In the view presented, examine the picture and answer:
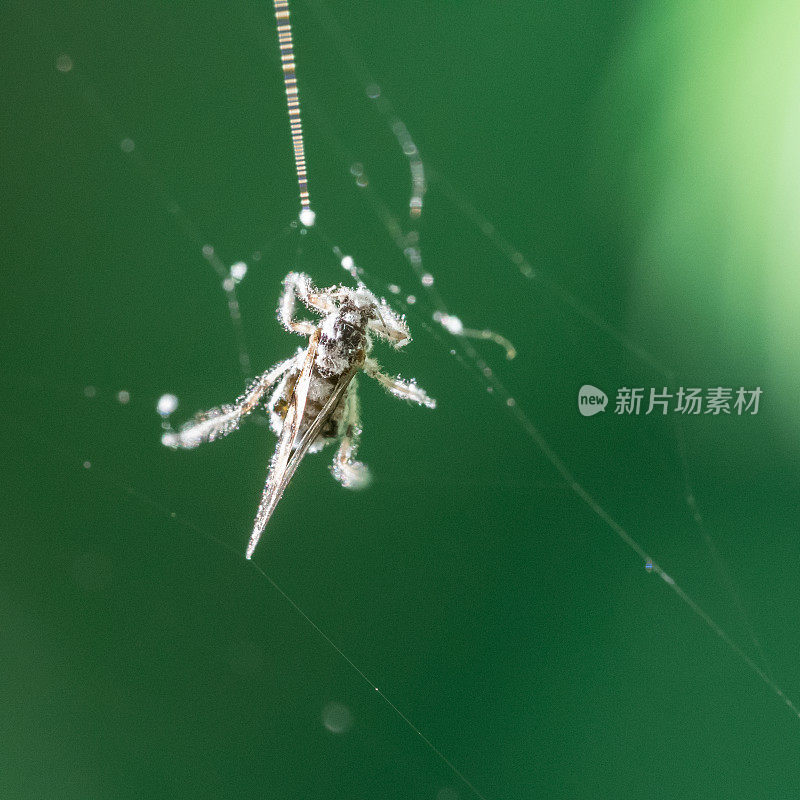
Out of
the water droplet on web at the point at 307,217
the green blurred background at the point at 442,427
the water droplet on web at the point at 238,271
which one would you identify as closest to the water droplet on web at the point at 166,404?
the green blurred background at the point at 442,427

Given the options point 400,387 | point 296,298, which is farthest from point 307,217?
point 400,387

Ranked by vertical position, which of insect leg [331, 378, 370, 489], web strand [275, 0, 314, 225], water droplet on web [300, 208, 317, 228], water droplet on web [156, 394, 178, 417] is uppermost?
web strand [275, 0, 314, 225]

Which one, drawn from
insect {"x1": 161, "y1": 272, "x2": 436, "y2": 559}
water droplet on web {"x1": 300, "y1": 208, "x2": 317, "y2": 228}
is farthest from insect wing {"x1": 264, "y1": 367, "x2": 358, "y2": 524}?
water droplet on web {"x1": 300, "y1": 208, "x2": 317, "y2": 228}

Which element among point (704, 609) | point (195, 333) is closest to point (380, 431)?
point (195, 333)

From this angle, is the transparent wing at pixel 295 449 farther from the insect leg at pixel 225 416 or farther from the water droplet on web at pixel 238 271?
the water droplet on web at pixel 238 271

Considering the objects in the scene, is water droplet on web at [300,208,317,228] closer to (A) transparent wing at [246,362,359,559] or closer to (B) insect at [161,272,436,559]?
(B) insect at [161,272,436,559]

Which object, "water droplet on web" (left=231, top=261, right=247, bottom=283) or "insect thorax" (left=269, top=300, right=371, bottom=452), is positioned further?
"water droplet on web" (left=231, top=261, right=247, bottom=283)
